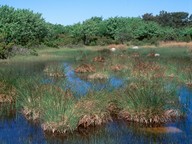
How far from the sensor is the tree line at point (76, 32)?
49.8 meters

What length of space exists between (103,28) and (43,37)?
1554 cm

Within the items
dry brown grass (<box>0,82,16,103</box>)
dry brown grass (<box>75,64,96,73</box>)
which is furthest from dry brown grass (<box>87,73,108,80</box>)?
dry brown grass (<box>0,82,16,103</box>)

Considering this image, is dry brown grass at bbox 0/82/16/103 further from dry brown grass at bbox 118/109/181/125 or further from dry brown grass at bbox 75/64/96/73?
dry brown grass at bbox 75/64/96/73

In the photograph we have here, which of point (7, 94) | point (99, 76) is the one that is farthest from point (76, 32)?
point (7, 94)

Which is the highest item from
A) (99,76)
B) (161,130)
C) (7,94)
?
(7,94)

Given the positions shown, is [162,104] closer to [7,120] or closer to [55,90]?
[55,90]

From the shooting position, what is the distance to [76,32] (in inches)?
2633

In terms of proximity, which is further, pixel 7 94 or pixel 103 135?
pixel 7 94

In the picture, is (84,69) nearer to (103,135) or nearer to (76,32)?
(103,135)

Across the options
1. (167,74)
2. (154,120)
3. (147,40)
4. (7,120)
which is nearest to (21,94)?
(7,120)

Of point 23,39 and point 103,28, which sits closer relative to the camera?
point 23,39

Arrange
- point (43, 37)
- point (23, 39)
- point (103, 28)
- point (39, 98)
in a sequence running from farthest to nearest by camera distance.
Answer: point (103, 28), point (43, 37), point (23, 39), point (39, 98)

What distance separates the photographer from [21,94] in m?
13.5

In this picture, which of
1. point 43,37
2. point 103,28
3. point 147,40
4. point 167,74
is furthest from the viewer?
point 103,28
